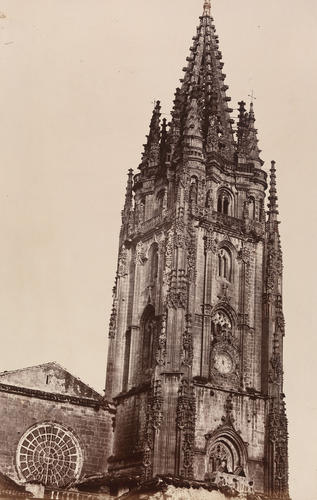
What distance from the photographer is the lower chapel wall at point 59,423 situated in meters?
39.2

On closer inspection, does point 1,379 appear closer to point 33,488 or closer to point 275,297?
point 33,488

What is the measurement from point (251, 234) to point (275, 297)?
3420 mm

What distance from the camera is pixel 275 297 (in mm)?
43938

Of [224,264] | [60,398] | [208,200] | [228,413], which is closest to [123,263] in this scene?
[224,264]

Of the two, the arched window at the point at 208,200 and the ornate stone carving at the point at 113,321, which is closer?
the arched window at the point at 208,200

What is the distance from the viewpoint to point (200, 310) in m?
41.6

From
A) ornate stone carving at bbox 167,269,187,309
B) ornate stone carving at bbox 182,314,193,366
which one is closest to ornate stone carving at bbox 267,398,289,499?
ornate stone carving at bbox 182,314,193,366

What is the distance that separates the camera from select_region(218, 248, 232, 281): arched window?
43.6m

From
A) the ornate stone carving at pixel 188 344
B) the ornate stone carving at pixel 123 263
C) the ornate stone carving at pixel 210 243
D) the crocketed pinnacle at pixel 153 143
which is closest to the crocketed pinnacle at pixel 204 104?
the crocketed pinnacle at pixel 153 143

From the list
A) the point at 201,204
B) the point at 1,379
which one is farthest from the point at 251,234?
the point at 1,379

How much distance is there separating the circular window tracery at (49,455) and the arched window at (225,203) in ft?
44.4

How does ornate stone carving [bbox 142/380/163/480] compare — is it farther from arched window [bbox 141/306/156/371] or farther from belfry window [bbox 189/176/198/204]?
belfry window [bbox 189/176/198/204]

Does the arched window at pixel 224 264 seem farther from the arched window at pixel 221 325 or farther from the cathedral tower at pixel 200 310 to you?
the arched window at pixel 221 325

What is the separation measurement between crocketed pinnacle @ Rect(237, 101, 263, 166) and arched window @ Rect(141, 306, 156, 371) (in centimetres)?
984
